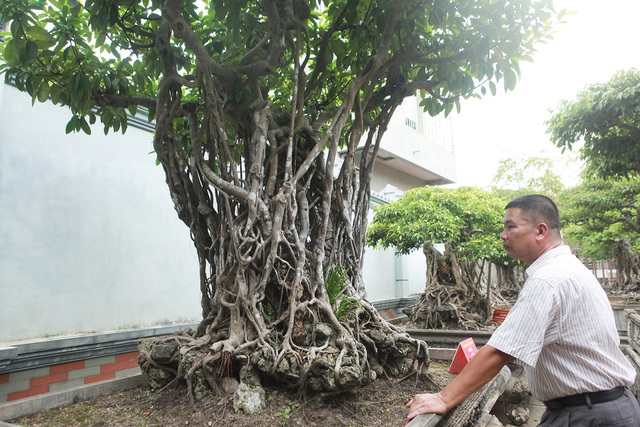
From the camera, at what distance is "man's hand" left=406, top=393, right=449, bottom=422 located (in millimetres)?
1590

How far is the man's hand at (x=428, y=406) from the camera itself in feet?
5.22

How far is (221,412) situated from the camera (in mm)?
2361

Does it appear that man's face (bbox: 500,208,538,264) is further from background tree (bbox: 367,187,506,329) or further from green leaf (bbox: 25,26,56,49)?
background tree (bbox: 367,187,506,329)

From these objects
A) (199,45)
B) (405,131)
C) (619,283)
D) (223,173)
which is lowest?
(619,283)

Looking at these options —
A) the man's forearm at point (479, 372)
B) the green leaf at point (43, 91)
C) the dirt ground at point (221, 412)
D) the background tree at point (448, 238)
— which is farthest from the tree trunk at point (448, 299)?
the green leaf at point (43, 91)

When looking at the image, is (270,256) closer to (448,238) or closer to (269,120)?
(269,120)

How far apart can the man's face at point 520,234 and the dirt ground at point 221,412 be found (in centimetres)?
125

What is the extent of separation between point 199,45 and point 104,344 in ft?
10.3

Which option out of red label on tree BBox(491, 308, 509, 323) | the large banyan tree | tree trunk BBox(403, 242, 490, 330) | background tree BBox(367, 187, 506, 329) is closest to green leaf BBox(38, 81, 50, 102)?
the large banyan tree

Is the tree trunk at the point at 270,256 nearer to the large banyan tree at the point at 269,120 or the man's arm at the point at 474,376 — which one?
the large banyan tree at the point at 269,120

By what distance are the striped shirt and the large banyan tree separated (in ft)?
3.79

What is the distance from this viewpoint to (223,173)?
3.03m

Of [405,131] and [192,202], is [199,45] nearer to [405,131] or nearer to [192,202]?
[192,202]

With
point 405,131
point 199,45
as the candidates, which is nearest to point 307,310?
point 199,45
